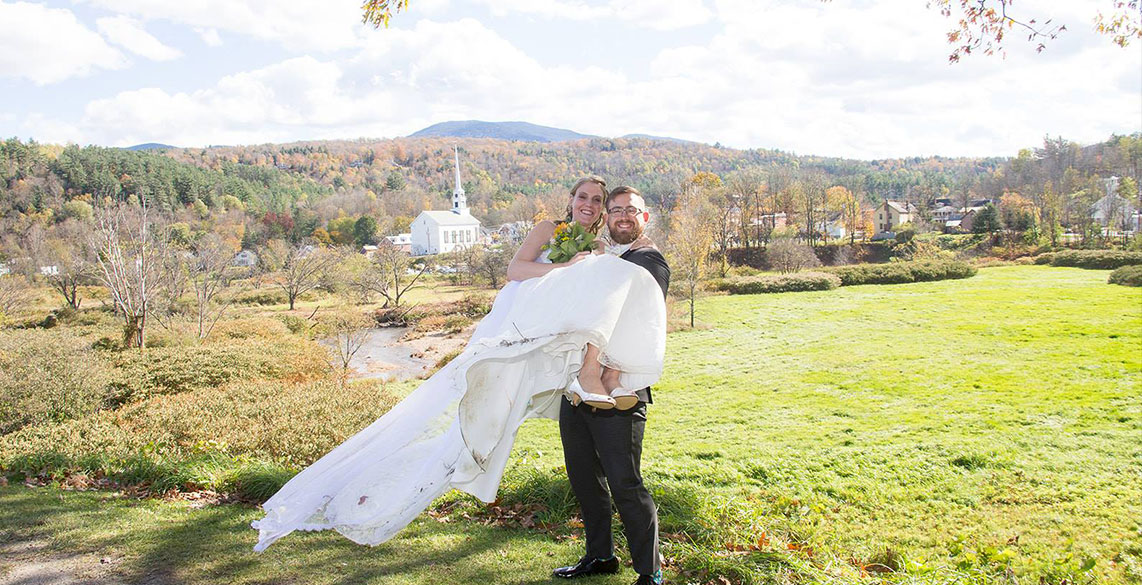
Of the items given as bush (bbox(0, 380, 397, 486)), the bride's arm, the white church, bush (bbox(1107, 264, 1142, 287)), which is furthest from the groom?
the white church

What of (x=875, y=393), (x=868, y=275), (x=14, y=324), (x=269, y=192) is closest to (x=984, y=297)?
(x=868, y=275)

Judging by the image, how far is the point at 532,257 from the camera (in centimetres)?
356

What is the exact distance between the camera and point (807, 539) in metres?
4.53

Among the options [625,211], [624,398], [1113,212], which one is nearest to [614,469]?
[624,398]

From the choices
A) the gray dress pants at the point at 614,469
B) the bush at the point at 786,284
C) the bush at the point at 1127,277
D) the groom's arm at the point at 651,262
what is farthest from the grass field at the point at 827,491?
the bush at the point at 786,284

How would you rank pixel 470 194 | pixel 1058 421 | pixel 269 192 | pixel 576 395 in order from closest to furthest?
pixel 576 395, pixel 1058 421, pixel 269 192, pixel 470 194

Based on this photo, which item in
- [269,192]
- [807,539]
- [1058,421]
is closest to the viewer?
[807,539]

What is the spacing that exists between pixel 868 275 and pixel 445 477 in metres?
43.0

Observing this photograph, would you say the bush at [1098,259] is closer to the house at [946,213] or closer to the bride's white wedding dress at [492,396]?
the house at [946,213]

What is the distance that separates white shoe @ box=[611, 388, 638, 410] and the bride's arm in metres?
0.72

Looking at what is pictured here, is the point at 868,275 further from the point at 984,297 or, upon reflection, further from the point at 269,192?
the point at 269,192

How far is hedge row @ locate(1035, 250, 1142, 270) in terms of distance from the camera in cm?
3838

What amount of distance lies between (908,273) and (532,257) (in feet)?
142

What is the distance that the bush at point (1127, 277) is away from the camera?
31.4m
